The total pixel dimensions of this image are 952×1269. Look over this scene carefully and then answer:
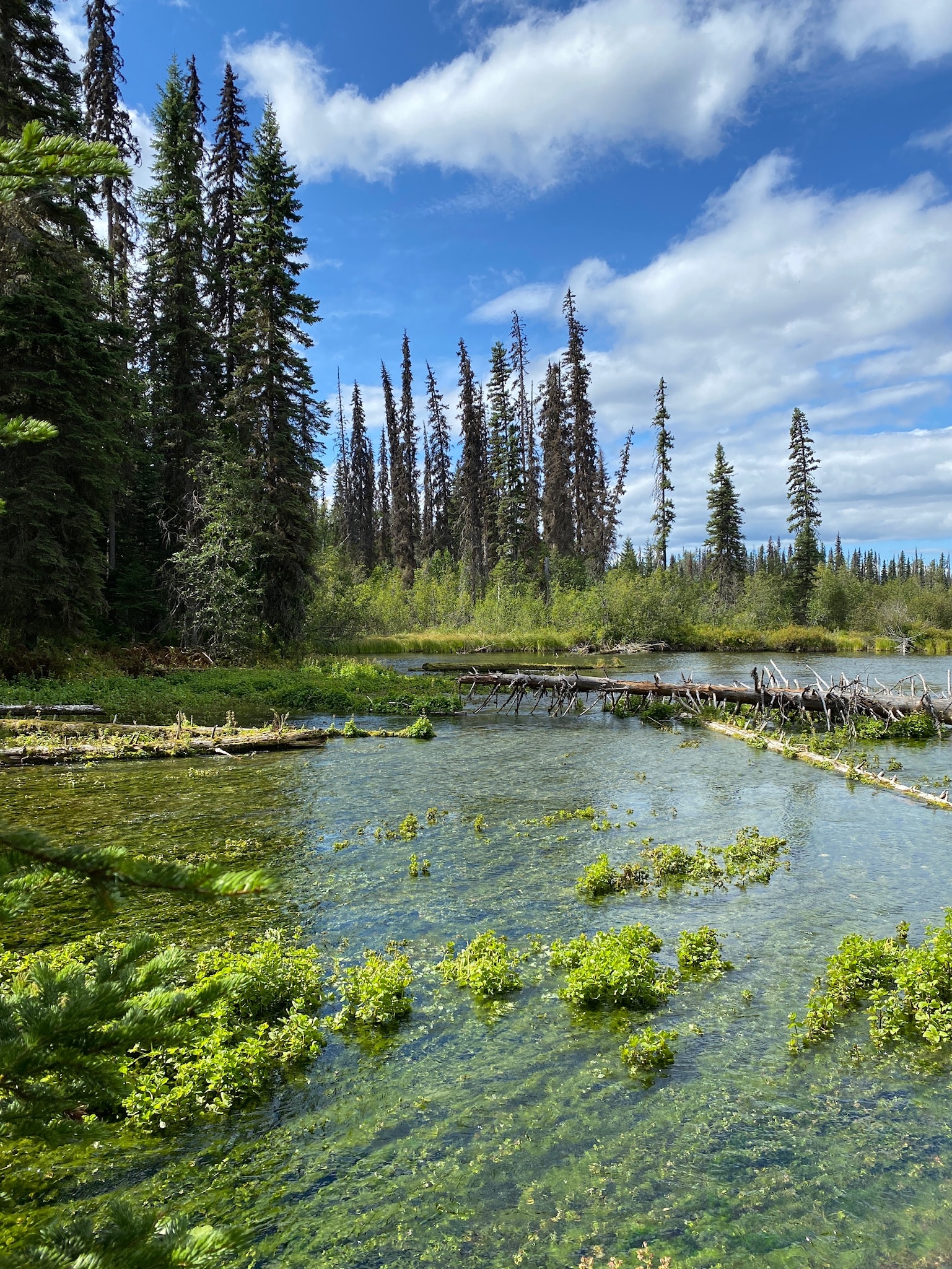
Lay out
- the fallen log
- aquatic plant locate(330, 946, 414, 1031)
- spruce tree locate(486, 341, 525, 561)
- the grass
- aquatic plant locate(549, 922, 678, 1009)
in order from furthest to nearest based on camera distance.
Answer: spruce tree locate(486, 341, 525, 561) → the grass → the fallen log → aquatic plant locate(549, 922, 678, 1009) → aquatic plant locate(330, 946, 414, 1031)

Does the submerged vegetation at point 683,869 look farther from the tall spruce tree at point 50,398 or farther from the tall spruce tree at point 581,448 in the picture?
the tall spruce tree at point 581,448

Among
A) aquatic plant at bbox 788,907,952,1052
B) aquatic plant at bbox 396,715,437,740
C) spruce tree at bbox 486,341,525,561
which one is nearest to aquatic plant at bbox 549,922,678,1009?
aquatic plant at bbox 788,907,952,1052

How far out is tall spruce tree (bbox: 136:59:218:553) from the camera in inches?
1312

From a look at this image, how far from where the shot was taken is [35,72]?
2739 centimetres

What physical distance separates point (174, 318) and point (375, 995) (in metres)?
35.3

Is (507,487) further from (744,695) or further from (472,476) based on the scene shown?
(744,695)

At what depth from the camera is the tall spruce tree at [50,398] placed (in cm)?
2275

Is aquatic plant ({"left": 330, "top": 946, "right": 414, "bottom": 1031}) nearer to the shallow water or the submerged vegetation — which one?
the shallow water

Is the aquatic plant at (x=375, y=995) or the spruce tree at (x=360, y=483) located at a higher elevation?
the spruce tree at (x=360, y=483)

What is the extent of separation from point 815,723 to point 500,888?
17787 millimetres

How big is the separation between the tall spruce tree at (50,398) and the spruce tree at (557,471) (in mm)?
45375

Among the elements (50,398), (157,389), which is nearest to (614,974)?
(50,398)

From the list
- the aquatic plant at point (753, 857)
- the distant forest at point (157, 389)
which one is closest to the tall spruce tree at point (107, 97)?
the distant forest at point (157, 389)

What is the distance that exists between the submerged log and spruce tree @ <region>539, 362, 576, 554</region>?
Answer: 38.3 m
